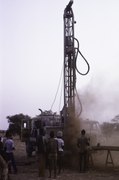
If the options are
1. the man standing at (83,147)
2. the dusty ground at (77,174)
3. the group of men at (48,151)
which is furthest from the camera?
Answer: the man standing at (83,147)

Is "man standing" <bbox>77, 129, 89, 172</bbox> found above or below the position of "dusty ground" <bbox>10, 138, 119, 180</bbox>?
above

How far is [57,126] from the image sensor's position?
22438mm

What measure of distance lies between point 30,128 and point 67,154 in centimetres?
726

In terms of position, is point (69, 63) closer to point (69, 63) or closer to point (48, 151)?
point (69, 63)

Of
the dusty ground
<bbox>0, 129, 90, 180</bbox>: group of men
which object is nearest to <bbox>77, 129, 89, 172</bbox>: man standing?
<bbox>0, 129, 90, 180</bbox>: group of men

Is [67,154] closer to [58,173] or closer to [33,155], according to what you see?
[58,173]

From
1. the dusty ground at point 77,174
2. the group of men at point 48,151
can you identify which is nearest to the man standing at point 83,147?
the group of men at point 48,151

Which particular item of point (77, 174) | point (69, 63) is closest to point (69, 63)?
point (69, 63)

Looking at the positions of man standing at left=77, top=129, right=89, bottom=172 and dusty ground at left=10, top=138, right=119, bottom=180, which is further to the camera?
man standing at left=77, top=129, right=89, bottom=172

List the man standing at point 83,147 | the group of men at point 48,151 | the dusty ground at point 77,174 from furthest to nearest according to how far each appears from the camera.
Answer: the man standing at point 83,147
the dusty ground at point 77,174
the group of men at point 48,151

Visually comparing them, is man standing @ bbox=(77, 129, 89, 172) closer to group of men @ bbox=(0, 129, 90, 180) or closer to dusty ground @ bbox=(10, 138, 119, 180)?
group of men @ bbox=(0, 129, 90, 180)

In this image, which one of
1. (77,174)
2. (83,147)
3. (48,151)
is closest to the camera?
(48,151)

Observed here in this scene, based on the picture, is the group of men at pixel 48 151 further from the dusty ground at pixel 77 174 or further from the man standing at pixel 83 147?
the dusty ground at pixel 77 174

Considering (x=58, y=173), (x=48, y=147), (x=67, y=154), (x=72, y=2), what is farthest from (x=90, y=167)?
(x=72, y=2)
